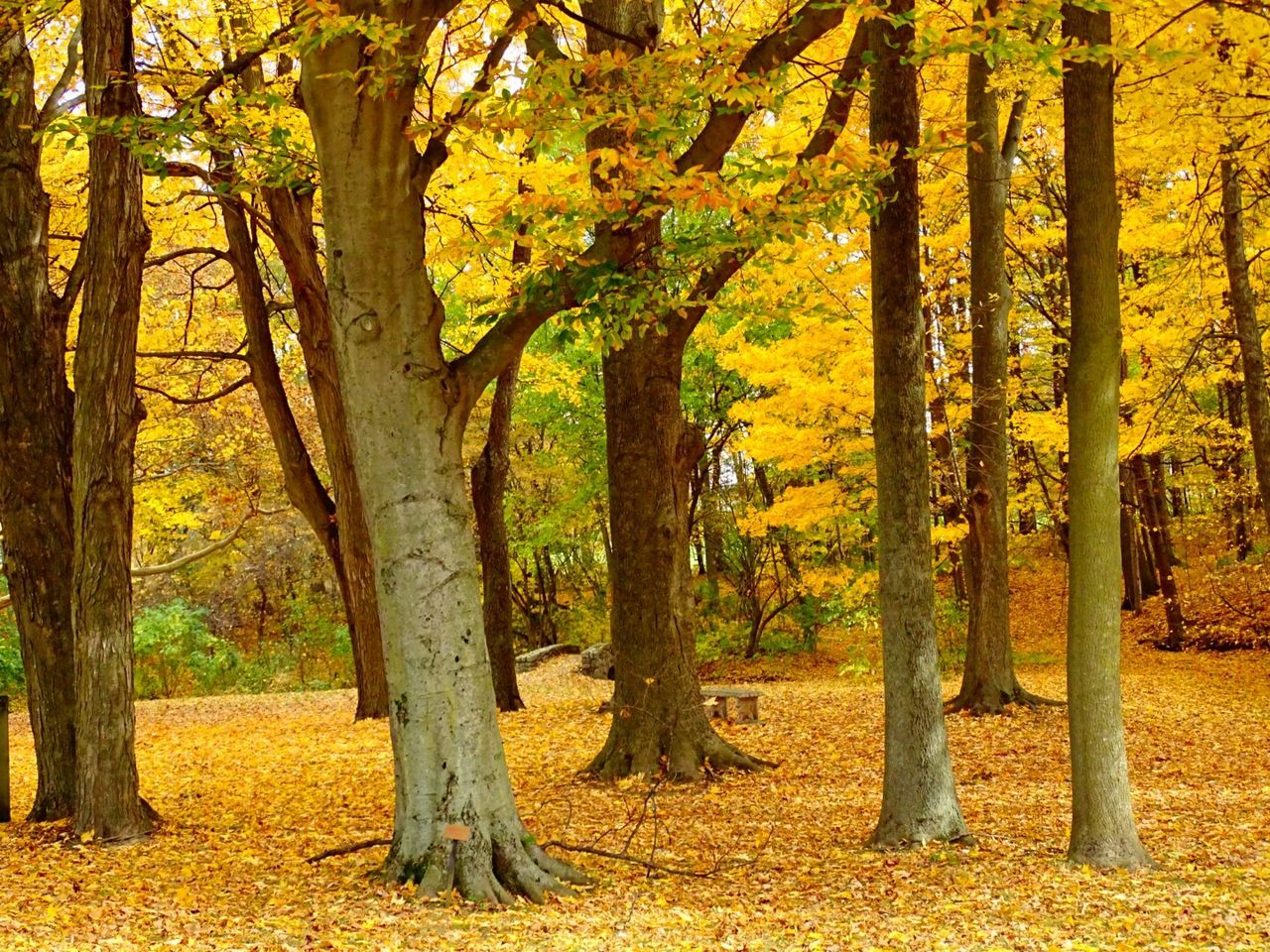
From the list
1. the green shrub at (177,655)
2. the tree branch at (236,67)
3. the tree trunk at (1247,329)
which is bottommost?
the green shrub at (177,655)

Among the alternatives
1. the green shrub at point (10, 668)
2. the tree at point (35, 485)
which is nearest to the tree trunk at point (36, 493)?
the tree at point (35, 485)

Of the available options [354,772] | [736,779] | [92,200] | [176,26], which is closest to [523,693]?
[354,772]

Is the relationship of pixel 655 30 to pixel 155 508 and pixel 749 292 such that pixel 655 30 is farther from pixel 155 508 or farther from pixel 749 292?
pixel 155 508

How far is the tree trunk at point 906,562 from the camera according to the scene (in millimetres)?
6328

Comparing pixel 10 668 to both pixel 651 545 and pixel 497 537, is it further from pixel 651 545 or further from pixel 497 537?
pixel 651 545

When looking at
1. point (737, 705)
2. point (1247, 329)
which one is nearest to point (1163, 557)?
point (1247, 329)

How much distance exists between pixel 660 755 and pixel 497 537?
185 inches

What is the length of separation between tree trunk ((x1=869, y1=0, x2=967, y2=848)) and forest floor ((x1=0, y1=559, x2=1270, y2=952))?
12.2 inches

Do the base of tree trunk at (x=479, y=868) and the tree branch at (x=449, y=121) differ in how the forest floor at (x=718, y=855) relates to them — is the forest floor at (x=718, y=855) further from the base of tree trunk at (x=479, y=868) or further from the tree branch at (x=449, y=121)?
the tree branch at (x=449, y=121)

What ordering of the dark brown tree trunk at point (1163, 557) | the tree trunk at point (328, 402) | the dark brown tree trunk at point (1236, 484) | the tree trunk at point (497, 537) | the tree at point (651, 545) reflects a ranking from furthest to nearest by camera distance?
the dark brown tree trunk at point (1163, 557) → the dark brown tree trunk at point (1236, 484) → the tree trunk at point (497, 537) → the tree trunk at point (328, 402) → the tree at point (651, 545)

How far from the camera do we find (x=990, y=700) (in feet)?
35.5

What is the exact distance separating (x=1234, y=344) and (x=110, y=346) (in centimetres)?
1332

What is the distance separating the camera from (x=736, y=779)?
8.23m

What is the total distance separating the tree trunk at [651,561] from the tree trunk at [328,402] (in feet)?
13.3
